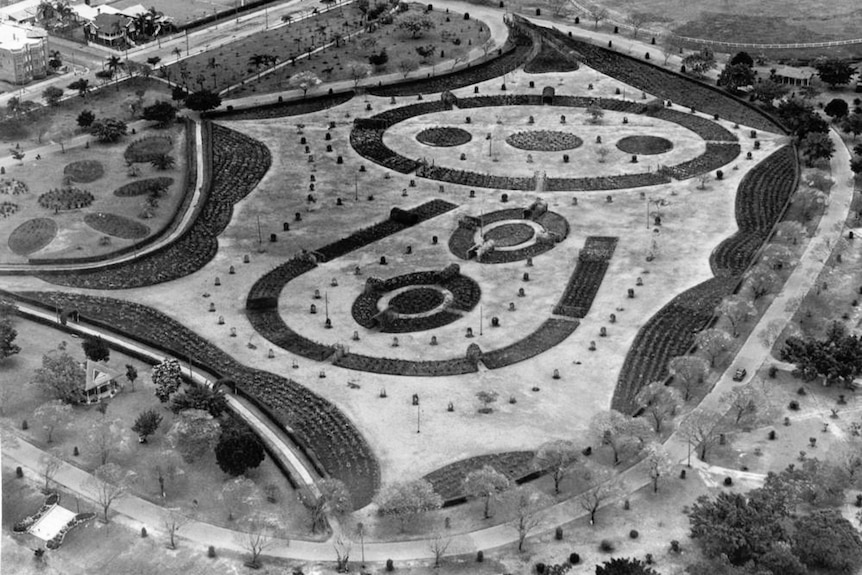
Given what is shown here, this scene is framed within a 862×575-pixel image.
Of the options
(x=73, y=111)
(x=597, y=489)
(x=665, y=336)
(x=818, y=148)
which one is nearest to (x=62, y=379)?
(x=597, y=489)

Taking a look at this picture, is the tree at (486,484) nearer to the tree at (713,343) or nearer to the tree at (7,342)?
the tree at (713,343)

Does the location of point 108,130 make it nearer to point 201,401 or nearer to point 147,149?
point 147,149

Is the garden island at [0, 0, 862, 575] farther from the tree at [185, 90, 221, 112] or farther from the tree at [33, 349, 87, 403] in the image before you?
the tree at [185, 90, 221, 112]

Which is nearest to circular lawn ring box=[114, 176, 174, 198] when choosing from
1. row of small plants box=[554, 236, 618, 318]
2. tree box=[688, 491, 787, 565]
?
row of small plants box=[554, 236, 618, 318]

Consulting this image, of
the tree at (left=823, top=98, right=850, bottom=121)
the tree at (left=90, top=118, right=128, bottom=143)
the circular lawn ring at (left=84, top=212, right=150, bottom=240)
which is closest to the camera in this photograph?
the circular lawn ring at (left=84, top=212, right=150, bottom=240)

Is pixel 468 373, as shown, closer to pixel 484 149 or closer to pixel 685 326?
pixel 685 326

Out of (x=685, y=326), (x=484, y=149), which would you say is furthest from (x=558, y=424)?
(x=484, y=149)

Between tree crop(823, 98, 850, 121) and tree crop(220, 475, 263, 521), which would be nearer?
tree crop(220, 475, 263, 521)
